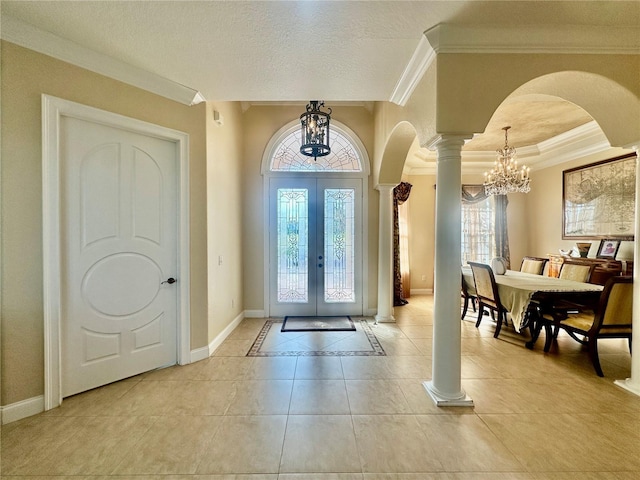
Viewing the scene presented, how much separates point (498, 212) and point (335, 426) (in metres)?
6.32

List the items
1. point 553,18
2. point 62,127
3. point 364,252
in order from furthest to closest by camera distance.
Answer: point 364,252, point 62,127, point 553,18

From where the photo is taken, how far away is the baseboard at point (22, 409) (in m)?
1.95

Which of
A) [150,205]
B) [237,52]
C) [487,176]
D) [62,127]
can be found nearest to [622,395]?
[487,176]

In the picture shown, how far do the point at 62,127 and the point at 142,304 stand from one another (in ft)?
5.38

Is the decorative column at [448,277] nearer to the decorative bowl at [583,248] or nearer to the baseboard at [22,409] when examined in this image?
the baseboard at [22,409]

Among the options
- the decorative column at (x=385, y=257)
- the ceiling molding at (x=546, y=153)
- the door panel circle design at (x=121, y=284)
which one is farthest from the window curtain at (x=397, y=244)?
the door panel circle design at (x=121, y=284)

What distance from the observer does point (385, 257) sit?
4371 millimetres

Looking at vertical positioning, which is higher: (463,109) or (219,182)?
(463,109)

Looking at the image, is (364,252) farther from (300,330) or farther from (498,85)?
(498,85)

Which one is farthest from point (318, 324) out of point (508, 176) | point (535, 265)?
point (508, 176)

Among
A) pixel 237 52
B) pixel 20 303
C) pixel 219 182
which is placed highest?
pixel 237 52

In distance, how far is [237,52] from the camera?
219 centimetres

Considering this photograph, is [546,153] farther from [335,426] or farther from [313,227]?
[335,426]

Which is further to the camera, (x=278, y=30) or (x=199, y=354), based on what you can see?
(x=199, y=354)
